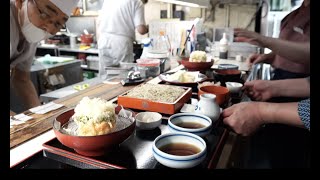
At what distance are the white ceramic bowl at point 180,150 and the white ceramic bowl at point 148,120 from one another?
0.58ft

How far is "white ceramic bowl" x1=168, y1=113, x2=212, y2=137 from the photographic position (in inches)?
37.5

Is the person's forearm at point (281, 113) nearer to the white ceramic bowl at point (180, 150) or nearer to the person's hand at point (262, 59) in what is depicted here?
the white ceramic bowl at point (180, 150)

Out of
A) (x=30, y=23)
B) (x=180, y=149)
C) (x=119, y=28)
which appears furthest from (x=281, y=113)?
(x=119, y=28)

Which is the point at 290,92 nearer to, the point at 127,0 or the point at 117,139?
the point at 117,139

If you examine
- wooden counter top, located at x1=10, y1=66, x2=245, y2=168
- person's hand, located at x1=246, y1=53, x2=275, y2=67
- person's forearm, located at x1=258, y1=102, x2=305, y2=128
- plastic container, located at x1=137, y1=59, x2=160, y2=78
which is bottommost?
wooden counter top, located at x1=10, y1=66, x2=245, y2=168

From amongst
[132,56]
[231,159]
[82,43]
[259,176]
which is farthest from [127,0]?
[259,176]

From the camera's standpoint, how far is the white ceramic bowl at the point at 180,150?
2.50ft

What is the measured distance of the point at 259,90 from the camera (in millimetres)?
1577

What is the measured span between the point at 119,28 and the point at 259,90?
7.74ft

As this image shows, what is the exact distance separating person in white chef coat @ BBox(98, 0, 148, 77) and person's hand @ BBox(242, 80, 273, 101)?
6.61ft

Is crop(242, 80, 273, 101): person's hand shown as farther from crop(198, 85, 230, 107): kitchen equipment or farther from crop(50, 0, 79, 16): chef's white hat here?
crop(50, 0, 79, 16): chef's white hat

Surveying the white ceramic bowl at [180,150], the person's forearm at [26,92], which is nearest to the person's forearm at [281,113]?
the white ceramic bowl at [180,150]

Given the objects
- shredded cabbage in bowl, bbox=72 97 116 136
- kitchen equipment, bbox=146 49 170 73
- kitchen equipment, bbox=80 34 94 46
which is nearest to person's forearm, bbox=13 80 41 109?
kitchen equipment, bbox=146 49 170 73

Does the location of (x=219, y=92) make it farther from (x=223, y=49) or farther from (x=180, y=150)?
(x=223, y=49)
